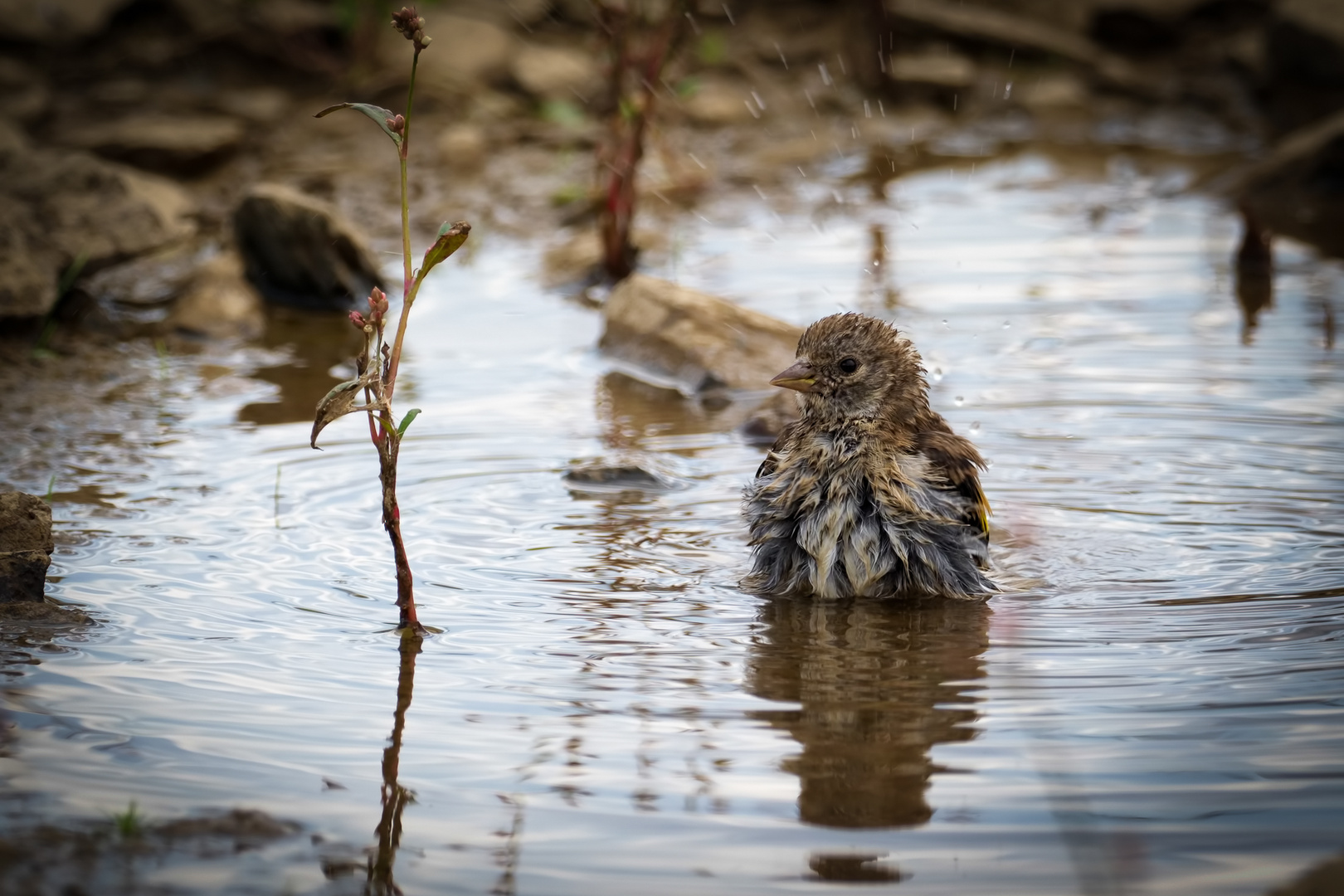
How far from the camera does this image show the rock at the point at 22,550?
454cm

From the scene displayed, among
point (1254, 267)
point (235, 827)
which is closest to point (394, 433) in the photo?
Result: point (235, 827)

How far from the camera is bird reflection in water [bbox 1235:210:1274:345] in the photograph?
8.62 m

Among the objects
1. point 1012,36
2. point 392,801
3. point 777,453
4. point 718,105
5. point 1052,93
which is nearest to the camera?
point 392,801

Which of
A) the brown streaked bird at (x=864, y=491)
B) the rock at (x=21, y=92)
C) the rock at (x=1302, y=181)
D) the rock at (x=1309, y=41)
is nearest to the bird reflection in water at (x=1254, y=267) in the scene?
the rock at (x=1302, y=181)

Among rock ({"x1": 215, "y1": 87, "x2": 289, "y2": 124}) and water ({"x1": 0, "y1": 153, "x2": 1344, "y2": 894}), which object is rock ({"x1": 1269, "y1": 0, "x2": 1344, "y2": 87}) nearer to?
water ({"x1": 0, "y1": 153, "x2": 1344, "y2": 894})

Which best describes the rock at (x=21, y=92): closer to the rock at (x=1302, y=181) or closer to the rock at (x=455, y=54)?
the rock at (x=455, y=54)

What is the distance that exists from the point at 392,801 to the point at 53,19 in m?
10.4

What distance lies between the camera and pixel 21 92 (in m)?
11.8

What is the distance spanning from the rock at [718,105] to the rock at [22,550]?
345 inches

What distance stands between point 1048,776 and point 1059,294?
226 inches

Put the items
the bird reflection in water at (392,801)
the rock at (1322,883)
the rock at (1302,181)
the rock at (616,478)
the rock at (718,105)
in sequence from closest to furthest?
the rock at (1322,883), the bird reflection in water at (392,801), the rock at (616,478), the rock at (1302,181), the rock at (718,105)

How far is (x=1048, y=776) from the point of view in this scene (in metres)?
3.41

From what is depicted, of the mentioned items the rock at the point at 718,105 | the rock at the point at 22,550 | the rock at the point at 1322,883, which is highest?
the rock at the point at 718,105

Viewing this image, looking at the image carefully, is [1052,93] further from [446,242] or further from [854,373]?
[446,242]
